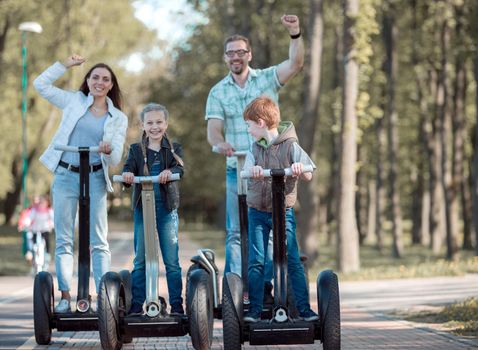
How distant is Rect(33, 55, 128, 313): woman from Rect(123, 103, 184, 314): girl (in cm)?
63

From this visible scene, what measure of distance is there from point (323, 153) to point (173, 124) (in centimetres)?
1489

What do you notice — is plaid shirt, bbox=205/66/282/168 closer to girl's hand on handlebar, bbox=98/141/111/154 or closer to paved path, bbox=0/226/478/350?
girl's hand on handlebar, bbox=98/141/111/154

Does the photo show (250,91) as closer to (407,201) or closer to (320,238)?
(320,238)

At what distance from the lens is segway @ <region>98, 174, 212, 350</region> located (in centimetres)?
795

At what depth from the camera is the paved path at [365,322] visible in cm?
933

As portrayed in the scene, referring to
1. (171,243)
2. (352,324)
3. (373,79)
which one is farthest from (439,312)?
(373,79)

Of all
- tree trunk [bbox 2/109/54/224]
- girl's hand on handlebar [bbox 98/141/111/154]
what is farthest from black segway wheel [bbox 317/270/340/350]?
tree trunk [bbox 2/109/54/224]

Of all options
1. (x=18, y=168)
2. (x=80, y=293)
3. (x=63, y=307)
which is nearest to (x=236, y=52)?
(x=80, y=293)

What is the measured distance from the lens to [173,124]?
55.5m

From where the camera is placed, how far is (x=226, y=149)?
28.6 ft

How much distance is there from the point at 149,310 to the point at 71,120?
1.91m

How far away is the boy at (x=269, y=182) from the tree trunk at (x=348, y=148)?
44.3ft

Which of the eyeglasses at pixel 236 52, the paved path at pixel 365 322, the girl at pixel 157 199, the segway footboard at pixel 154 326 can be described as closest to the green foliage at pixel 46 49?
the paved path at pixel 365 322

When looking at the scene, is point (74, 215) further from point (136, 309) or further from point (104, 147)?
point (136, 309)
